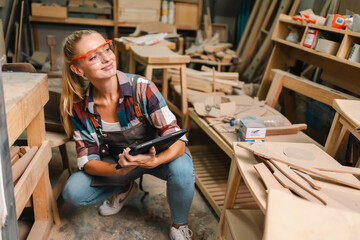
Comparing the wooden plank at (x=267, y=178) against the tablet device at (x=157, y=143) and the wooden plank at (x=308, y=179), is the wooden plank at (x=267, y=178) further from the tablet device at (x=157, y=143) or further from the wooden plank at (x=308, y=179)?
the tablet device at (x=157, y=143)

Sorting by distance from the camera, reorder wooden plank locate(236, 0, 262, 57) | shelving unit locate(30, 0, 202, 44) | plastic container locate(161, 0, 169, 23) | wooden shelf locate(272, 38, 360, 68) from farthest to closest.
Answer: plastic container locate(161, 0, 169, 23) < shelving unit locate(30, 0, 202, 44) < wooden plank locate(236, 0, 262, 57) < wooden shelf locate(272, 38, 360, 68)

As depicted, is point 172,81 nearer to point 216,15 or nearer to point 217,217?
point 217,217

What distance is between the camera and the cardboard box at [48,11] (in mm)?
4574

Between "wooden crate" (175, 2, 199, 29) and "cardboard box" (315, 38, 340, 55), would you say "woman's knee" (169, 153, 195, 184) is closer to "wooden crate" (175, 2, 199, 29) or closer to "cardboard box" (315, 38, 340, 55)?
"cardboard box" (315, 38, 340, 55)

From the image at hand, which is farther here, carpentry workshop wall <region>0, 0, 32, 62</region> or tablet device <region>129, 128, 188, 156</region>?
carpentry workshop wall <region>0, 0, 32, 62</region>

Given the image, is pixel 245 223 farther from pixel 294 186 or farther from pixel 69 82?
pixel 69 82

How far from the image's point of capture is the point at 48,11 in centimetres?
461

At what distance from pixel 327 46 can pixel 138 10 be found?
3.29 metres

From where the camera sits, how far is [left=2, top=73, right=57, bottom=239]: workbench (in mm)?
1297

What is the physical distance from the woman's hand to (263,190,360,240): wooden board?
828mm

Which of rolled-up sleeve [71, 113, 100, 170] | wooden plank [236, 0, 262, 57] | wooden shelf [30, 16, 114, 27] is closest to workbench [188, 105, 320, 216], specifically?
rolled-up sleeve [71, 113, 100, 170]

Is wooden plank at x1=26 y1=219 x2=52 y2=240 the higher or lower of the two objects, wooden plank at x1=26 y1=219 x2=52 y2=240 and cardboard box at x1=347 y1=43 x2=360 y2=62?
the lower

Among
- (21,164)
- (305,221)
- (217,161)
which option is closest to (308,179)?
(305,221)

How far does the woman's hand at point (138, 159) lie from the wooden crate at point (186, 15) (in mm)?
3795
